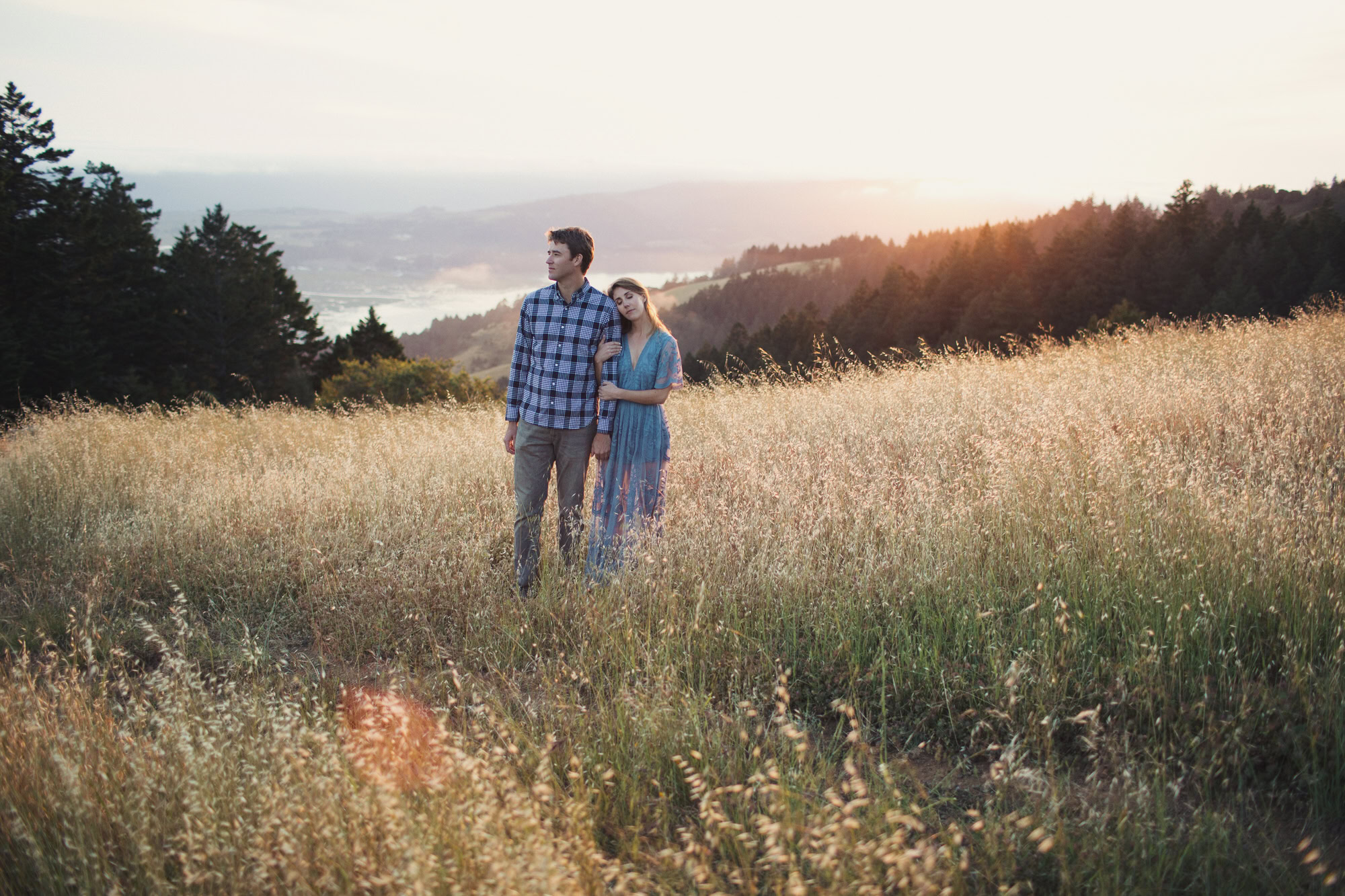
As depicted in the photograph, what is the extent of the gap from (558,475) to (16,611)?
3612 mm

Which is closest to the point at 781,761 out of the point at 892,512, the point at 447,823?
the point at 447,823

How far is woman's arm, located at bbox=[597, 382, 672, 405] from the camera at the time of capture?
4.30 m

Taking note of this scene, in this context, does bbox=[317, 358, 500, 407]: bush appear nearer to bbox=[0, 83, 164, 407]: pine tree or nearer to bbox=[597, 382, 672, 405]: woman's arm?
bbox=[0, 83, 164, 407]: pine tree

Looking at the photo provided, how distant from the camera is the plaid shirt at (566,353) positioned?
4.30 metres

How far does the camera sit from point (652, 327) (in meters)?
4.47

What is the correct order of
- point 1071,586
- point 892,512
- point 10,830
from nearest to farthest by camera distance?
point 10,830, point 1071,586, point 892,512

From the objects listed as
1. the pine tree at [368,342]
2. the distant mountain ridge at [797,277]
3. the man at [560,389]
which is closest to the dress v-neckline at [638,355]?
the man at [560,389]

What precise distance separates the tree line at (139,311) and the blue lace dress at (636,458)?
11866mm

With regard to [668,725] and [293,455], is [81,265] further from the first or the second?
[668,725]

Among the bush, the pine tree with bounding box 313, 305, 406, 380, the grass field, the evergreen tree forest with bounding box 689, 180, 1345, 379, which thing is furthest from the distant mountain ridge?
the grass field

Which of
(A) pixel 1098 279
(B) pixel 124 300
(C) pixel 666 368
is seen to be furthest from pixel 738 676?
(A) pixel 1098 279

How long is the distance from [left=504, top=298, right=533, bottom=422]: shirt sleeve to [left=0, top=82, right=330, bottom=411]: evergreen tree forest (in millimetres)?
12405

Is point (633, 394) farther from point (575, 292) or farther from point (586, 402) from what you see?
point (575, 292)

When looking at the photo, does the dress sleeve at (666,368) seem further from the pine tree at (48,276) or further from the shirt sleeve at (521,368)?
the pine tree at (48,276)
